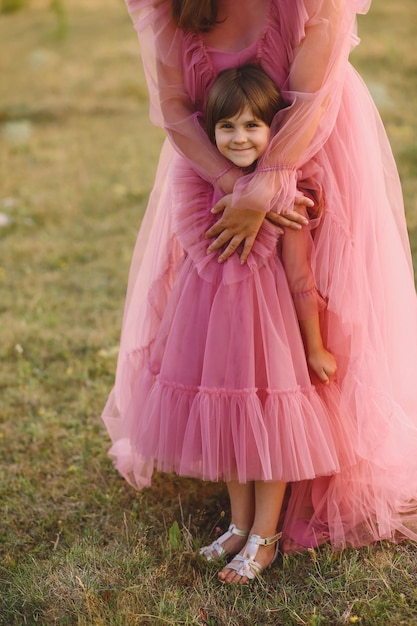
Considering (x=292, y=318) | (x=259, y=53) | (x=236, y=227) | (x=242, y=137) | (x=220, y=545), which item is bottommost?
(x=220, y=545)

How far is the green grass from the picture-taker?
2.32 m

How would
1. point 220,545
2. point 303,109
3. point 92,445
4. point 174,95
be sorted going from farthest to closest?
point 92,445
point 220,545
point 174,95
point 303,109

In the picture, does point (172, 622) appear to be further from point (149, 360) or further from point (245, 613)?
point (149, 360)

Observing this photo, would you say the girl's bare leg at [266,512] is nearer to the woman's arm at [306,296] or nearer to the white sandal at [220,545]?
the white sandal at [220,545]

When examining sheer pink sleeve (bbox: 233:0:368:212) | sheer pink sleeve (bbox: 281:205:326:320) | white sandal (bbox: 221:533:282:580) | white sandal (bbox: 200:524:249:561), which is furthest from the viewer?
white sandal (bbox: 200:524:249:561)

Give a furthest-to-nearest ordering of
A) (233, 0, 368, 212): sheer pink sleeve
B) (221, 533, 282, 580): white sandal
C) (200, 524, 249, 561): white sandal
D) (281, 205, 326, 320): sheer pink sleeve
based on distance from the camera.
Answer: (200, 524, 249, 561): white sandal
(221, 533, 282, 580): white sandal
(281, 205, 326, 320): sheer pink sleeve
(233, 0, 368, 212): sheer pink sleeve

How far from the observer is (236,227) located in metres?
2.32

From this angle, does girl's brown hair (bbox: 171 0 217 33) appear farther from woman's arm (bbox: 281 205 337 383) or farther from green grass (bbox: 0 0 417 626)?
green grass (bbox: 0 0 417 626)

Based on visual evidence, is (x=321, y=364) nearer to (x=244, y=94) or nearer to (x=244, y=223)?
(x=244, y=223)

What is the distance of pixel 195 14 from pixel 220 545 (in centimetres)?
171

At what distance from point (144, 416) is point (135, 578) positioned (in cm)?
51

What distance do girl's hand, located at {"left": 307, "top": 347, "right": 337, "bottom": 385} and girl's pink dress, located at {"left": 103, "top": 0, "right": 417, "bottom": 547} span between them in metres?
0.04

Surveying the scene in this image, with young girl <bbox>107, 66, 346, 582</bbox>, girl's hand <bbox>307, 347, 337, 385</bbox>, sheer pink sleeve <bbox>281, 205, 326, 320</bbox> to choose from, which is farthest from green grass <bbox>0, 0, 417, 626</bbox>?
sheer pink sleeve <bbox>281, 205, 326, 320</bbox>

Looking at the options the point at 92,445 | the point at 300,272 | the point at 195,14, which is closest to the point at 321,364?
the point at 300,272
